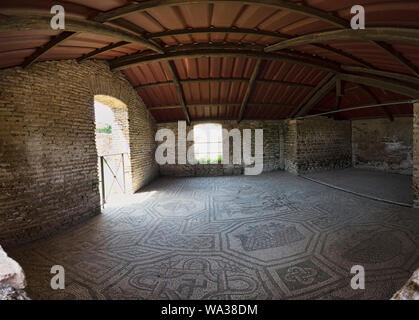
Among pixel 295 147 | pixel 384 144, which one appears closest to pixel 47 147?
pixel 295 147

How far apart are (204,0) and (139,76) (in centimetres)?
510

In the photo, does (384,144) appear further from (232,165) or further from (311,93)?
(232,165)

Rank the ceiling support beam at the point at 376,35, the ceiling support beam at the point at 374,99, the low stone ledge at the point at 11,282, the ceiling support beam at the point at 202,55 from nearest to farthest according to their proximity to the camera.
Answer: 1. the low stone ledge at the point at 11,282
2. the ceiling support beam at the point at 376,35
3. the ceiling support beam at the point at 202,55
4. the ceiling support beam at the point at 374,99

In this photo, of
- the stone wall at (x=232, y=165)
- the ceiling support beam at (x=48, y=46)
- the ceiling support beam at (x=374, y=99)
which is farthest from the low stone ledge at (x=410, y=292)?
the stone wall at (x=232, y=165)

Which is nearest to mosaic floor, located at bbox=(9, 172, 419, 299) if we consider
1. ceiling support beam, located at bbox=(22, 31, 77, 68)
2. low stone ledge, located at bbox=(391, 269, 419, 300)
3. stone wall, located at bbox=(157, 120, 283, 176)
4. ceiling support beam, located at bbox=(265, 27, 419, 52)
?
low stone ledge, located at bbox=(391, 269, 419, 300)

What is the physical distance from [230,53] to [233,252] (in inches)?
195

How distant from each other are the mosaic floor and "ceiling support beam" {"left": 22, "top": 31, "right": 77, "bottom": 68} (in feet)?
12.2

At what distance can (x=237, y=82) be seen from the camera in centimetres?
785

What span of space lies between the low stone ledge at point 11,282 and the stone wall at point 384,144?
14.1 m

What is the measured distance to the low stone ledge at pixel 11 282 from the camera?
1.47m

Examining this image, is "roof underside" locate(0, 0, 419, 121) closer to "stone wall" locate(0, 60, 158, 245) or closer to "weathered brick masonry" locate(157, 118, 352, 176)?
"stone wall" locate(0, 60, 158, 245)

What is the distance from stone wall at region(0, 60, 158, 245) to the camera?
3.83 meters

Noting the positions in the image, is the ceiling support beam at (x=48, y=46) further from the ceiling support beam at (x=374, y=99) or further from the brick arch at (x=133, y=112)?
the ceiling support beam at (x=374, y=99)

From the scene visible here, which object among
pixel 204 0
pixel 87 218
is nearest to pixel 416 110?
pixel 204 0
